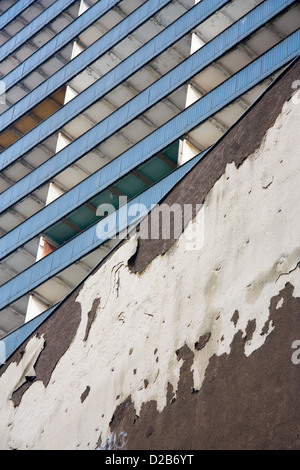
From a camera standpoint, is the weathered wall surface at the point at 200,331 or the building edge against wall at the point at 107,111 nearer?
the weathered wall surface at the point at 200,331

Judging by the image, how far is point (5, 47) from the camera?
32.2m

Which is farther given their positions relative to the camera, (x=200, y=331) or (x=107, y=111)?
(x=107, y=111)

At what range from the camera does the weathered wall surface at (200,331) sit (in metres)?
6.01

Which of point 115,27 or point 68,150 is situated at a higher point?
point 115,27

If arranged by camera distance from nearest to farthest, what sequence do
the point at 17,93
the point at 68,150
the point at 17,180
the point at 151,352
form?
the point at 151,352 < the point at 68,150 < the point at 17,180 < the point at 17,93

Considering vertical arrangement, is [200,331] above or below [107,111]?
below

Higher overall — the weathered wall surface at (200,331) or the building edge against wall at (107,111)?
the building edge against wall at (107,111)

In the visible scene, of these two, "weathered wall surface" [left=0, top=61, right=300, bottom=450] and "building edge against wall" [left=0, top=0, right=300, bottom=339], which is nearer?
"weathered wall surface" [left=0, top=61, right=300, bottom=450]

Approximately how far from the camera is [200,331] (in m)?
7.09

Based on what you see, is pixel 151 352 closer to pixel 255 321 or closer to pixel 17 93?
pixel 255 321

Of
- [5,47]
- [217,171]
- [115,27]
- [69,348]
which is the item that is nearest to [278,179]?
[217,171]

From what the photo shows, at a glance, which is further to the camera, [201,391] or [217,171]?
[217,171]

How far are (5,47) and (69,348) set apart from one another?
82.3 feet

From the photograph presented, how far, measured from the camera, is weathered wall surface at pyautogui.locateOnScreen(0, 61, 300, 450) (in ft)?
19.7
